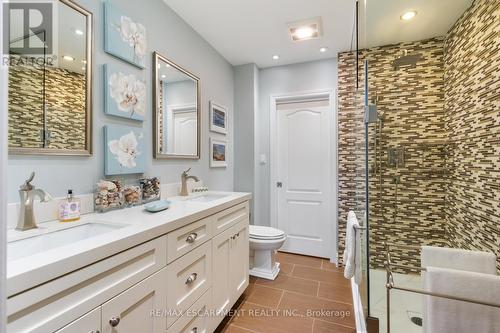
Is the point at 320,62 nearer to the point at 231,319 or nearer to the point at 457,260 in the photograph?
the point at 457,260

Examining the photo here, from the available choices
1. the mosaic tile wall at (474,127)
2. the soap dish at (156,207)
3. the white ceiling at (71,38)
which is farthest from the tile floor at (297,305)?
the white ceiling at (71,38)

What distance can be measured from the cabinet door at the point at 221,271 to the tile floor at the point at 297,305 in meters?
0.24

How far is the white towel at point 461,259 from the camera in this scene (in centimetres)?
133

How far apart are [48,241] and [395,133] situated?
286 cm

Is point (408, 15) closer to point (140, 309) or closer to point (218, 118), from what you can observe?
point (218, 118)

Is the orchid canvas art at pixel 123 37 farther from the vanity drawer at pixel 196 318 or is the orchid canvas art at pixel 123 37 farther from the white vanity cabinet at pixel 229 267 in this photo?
the vanity drawer at pixel 196 318

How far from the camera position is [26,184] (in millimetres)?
1031

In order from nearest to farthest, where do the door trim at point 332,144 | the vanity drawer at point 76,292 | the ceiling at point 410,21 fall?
the vanity drawer at point 76,292
the ceiling at point 410,21
the door trim at point 332,144

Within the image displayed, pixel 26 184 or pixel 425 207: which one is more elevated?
pixel 26 184

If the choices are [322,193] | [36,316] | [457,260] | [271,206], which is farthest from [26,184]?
[322,193]

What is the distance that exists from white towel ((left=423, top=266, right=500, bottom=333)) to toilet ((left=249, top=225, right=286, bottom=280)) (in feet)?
4.55

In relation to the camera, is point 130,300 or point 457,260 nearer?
point 130,300

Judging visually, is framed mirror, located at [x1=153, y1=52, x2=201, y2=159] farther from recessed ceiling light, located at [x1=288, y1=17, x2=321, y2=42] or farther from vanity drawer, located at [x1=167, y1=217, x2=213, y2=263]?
recessed ceiling light, located at [x1=288, y1=17, x2=321, y2=42]

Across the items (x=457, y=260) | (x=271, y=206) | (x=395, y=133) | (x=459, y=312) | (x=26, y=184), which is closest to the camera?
(x=26, y=184)
